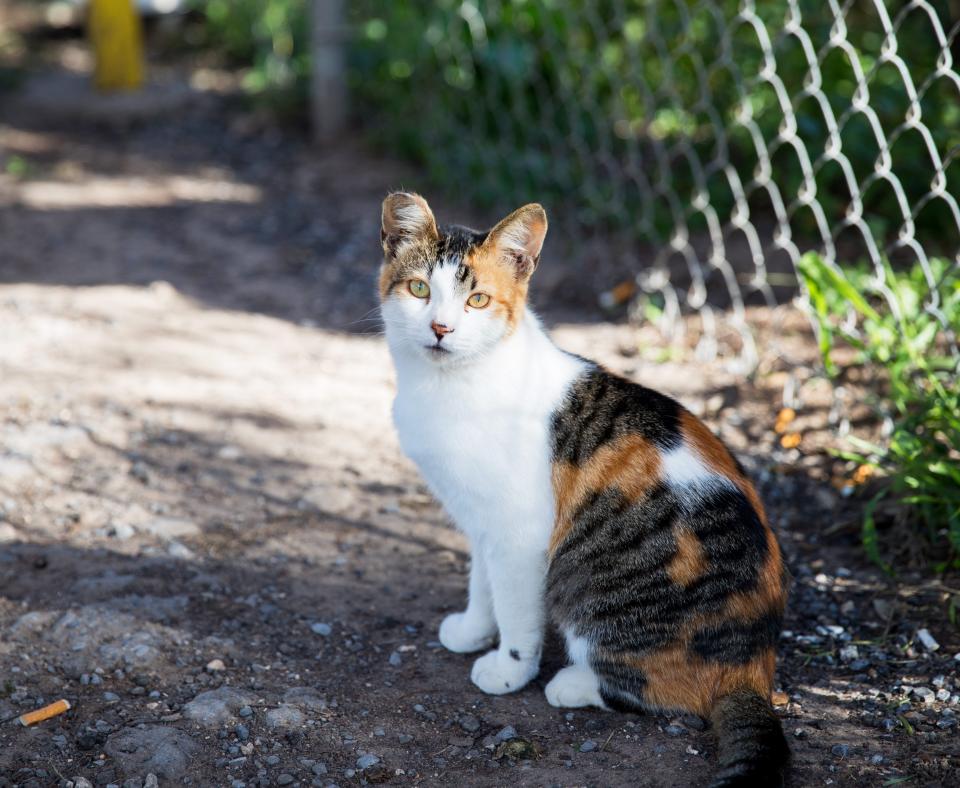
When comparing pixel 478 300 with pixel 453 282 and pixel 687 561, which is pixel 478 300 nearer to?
pixel 453 282

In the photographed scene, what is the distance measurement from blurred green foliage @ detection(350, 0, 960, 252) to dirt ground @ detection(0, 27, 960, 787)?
71 cm

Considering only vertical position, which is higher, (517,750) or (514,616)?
(514,616)

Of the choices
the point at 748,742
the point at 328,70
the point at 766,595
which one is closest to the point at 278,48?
the point at 328,70

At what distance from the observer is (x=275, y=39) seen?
7609 mm

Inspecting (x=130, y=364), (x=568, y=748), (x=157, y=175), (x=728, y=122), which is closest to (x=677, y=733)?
(x=568, y=748)

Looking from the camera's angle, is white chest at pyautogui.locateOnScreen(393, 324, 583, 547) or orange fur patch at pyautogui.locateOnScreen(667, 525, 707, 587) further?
white chest at pyautogui.locateOnScreen(393, 324, 583, 547)

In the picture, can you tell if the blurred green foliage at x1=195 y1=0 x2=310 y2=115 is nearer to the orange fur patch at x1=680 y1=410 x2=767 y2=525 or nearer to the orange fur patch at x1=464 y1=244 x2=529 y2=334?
the orange fur patch at x1=464 y1=244 x2=529 y2=334

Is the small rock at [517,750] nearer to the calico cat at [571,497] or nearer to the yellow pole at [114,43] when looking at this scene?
the calico cat at [571,497]

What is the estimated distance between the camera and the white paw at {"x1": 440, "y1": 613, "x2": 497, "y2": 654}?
2.72 meters

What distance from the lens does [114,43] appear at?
7949 mm

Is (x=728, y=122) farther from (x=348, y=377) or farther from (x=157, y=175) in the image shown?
(x=157, y=175)

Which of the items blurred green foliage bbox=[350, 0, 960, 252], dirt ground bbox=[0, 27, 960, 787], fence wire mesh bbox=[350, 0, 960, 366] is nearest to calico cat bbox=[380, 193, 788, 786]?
dirt ground bbox=[0, 27, 960, 787]

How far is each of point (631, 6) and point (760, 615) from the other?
4295 millimetres

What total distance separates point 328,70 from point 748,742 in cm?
549
